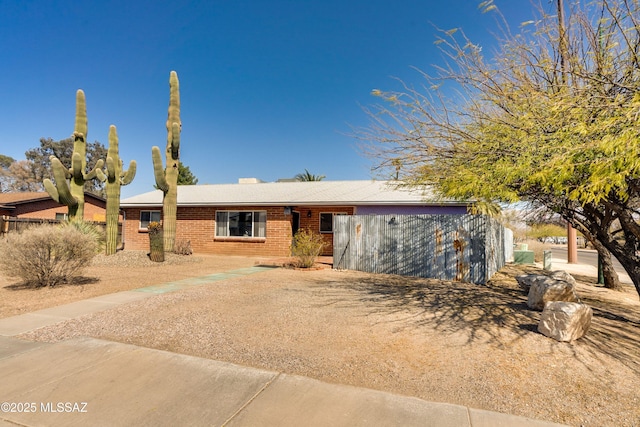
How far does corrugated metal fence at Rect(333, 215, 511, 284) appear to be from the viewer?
33.2ft

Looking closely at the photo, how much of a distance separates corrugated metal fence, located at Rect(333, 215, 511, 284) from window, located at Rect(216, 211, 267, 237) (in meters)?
6.09

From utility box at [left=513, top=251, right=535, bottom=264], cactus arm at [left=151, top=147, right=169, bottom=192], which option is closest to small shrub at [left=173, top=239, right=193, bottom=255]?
cactus arm at [left=151, top=147, right=169, bottom=192]

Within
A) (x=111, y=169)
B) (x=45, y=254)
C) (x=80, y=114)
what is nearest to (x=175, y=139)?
(x=111, y=169)

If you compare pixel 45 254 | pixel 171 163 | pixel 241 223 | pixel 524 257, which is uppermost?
pixel 171 163

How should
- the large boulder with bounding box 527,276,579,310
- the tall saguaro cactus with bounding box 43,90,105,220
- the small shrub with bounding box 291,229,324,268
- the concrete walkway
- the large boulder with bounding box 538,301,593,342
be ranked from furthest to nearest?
the tall saguaro cactus with bounding box 43,90,105,220 → the small shrub with bounding box 291,229,324,268 → the large boulder with bounding box 527,276,579,310 → the large boulder with bounding box 538,301,593,342 → the concrete walkway

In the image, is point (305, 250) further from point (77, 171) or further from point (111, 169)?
point (77, 171)

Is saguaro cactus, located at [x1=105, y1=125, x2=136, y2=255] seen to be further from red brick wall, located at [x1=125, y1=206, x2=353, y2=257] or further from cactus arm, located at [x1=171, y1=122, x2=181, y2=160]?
red brick wall, located at [x1=125, y1=206, x2=353, y2=257]

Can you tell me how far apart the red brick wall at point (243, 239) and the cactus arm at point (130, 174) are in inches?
124

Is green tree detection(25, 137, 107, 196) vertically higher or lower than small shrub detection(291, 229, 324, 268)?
higher

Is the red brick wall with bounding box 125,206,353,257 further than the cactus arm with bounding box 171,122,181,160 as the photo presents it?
Yes

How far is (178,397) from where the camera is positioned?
3215mm

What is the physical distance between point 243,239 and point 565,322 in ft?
48.5

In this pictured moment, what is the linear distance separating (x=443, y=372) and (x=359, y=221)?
8.48 meters

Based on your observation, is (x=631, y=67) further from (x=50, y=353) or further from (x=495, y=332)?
(x=50, y=353)
